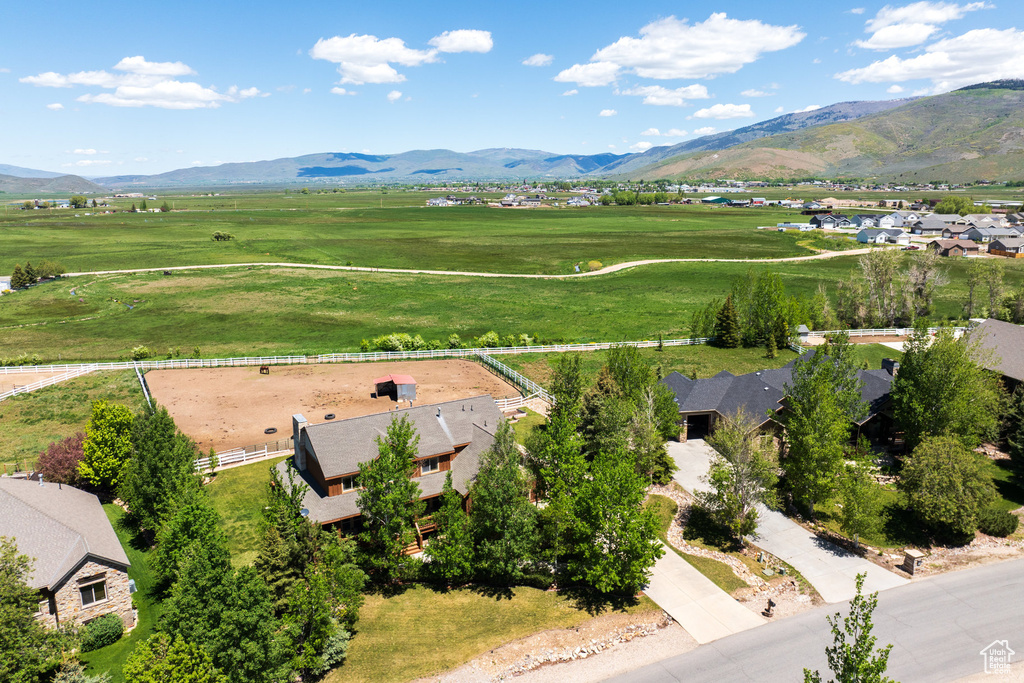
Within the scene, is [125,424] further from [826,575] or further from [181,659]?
[826,575]

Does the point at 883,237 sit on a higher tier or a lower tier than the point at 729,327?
higher

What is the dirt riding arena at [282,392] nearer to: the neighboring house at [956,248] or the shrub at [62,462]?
the shrub at [62,462]

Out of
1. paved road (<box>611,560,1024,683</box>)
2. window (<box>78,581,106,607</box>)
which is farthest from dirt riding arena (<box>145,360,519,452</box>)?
paved road (<box>611,560,1024,683</box>)

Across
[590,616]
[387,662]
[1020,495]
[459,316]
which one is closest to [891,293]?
[1020,495]

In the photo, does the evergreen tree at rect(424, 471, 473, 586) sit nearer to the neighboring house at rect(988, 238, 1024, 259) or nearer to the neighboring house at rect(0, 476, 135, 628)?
the neighboring house at rect(0, 476, 135, 628)

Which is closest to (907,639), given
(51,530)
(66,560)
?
(66,560)

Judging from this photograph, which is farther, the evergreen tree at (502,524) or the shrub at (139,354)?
the shrub at (139,354)

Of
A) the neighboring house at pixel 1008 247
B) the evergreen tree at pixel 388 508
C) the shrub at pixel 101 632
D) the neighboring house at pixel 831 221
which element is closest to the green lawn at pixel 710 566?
the evergreen tree at pixel 388 508

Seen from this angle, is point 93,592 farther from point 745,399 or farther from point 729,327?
point 729,327
